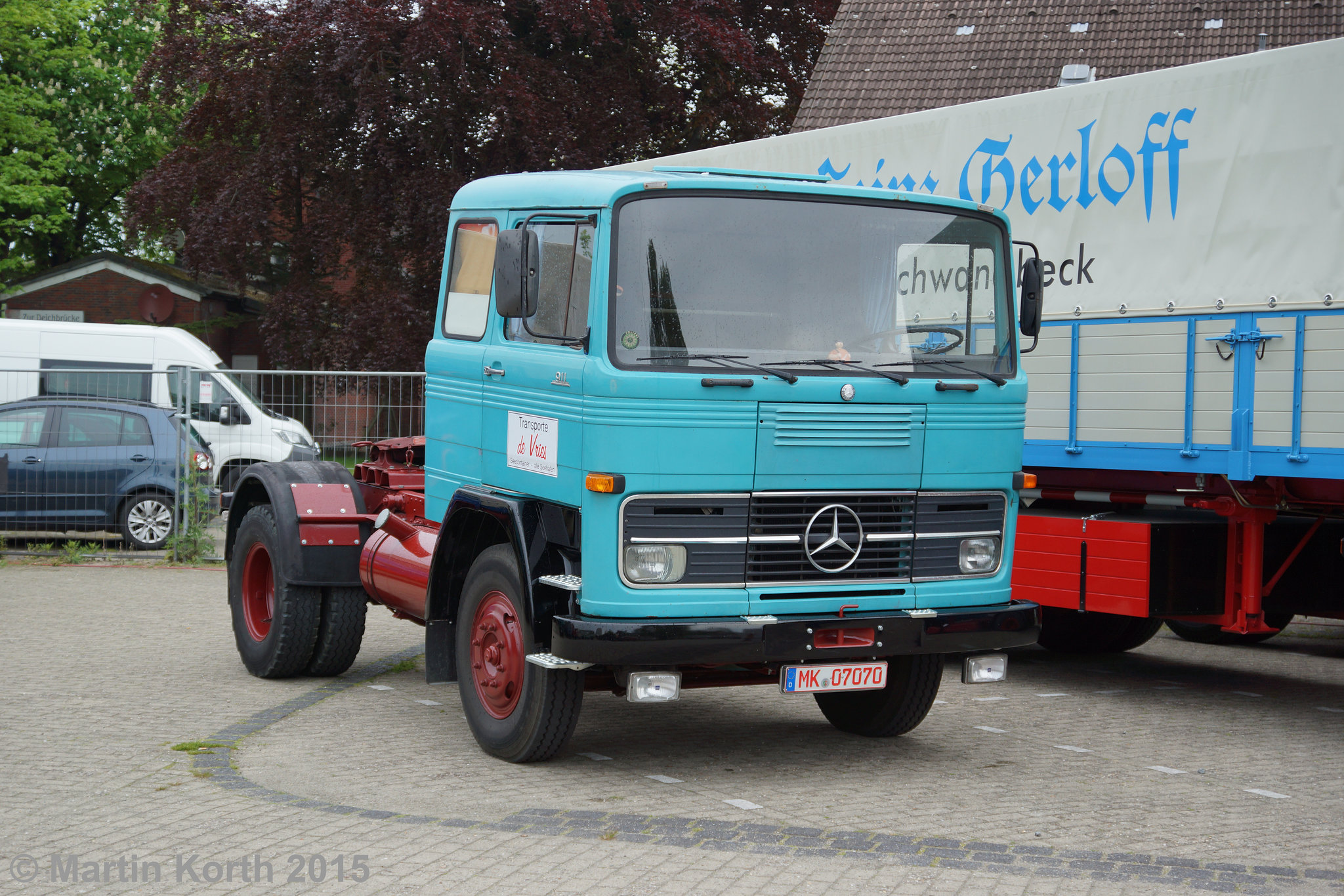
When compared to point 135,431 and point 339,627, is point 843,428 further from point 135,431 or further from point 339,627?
point 135,431

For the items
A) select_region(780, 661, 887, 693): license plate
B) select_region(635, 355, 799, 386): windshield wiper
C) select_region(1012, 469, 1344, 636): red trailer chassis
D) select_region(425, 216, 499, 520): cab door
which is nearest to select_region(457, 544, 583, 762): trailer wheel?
select_region(425, 216, 499, 520): cab door

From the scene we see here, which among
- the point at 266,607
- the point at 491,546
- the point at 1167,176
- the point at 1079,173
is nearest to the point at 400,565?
the point at 491,546

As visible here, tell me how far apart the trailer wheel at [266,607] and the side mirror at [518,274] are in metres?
2.93

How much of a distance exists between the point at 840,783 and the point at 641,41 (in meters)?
20.6

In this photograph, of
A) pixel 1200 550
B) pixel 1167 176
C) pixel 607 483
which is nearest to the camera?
pixel 607 483

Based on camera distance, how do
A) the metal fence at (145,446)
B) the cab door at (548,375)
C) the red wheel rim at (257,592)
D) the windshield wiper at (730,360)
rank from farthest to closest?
the metal fence at (145,446) < the red wheel rim at (257,592) < the cab door at (548,375) < the windshield wiper at (730,360)

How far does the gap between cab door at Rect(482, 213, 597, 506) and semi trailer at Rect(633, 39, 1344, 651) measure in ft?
5.30

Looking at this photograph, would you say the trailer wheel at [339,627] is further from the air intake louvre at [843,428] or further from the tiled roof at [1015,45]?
the tiled roof at [1015,45]

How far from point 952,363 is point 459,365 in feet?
7.92

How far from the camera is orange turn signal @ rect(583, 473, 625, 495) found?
593 centimetres

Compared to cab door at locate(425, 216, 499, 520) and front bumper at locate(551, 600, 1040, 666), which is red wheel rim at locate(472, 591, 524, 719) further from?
cab door at locate(425, 216, 499, 520)

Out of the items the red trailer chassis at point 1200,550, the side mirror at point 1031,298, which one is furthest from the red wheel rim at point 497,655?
the red trailer chassis at point 1200,550

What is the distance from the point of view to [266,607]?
358 inches

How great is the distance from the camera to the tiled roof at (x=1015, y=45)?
23297mm
